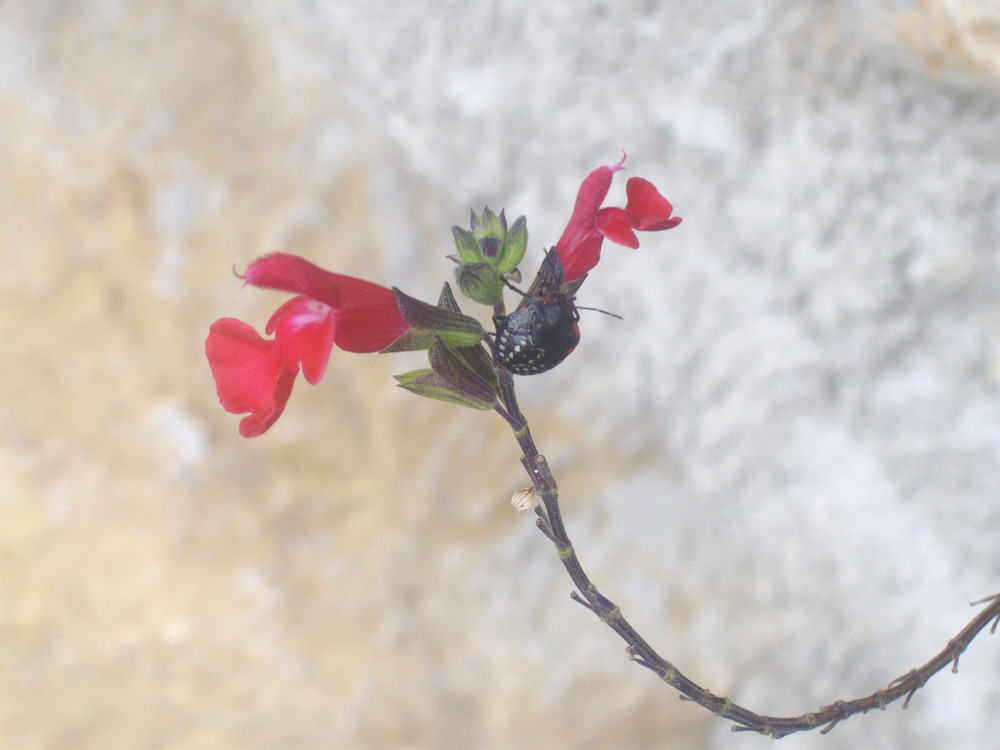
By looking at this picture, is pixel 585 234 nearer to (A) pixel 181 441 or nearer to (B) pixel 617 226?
(B) pixel 617 226

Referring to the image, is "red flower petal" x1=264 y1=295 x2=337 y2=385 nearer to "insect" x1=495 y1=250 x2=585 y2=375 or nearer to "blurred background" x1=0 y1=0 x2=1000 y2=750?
"insect" x1=495 y1=250 x2=585 y2=375

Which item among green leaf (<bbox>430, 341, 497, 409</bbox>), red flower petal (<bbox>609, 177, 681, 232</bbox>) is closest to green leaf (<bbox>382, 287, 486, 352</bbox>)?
green leaf (<bbox>430, 341, 497, 409</bbox>)

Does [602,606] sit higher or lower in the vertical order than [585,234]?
lower

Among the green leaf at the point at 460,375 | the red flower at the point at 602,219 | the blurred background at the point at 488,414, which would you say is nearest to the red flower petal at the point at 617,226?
the red flower at the point at 602,219

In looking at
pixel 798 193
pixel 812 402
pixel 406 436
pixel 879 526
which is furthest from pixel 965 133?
pixel 406 436

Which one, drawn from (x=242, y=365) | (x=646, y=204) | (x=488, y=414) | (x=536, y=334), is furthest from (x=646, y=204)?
(x=488, y=414)

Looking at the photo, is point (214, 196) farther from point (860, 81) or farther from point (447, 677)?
point (860, 81)
